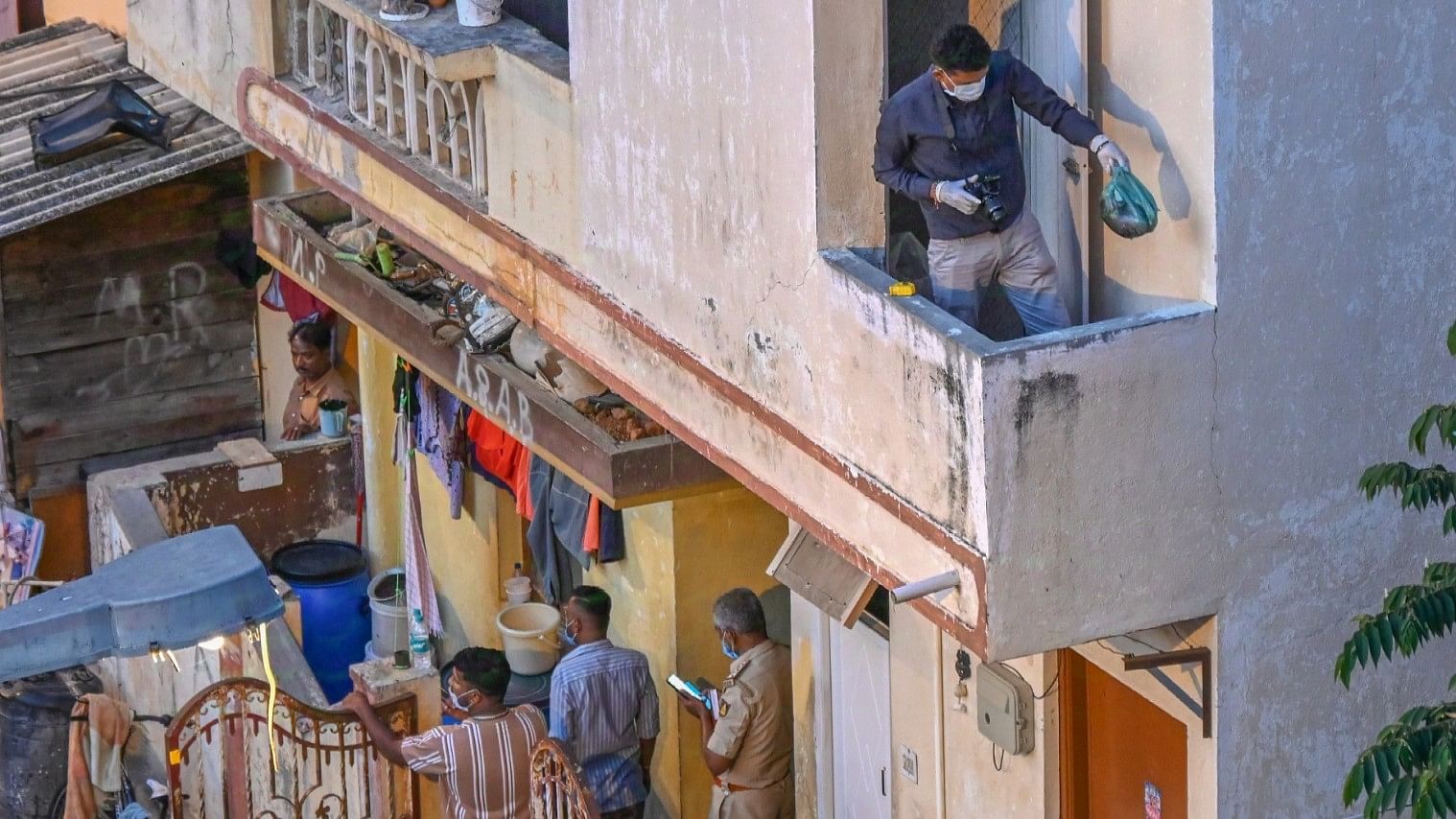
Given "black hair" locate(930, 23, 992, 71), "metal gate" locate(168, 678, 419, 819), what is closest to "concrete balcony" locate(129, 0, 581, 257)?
"metal gate" locate(168, 678, 419, 819)

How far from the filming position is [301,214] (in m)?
11.7

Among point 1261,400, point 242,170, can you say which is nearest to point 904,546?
point 1261,400

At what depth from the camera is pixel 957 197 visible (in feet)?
20.6

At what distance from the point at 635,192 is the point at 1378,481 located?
3.09 meters

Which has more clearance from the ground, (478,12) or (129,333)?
(478,12)

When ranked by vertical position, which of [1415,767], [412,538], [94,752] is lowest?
[94,752]

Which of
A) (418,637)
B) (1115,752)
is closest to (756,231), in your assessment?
(1115,752)

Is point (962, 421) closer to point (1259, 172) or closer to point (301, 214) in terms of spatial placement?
point (1259, 172)

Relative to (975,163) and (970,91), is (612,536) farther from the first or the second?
(970,91)

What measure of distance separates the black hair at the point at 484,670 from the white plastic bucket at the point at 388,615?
12.9ft

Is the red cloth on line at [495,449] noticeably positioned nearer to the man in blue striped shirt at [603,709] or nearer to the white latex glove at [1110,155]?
the man in blue striped shirt at [603,709]

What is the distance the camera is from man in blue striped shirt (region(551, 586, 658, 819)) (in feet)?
31.2

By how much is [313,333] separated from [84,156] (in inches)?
69.0

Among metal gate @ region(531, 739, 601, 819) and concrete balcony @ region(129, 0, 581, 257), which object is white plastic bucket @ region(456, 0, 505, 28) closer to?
concrete balcony @ region(129, 0, 581, 257)
